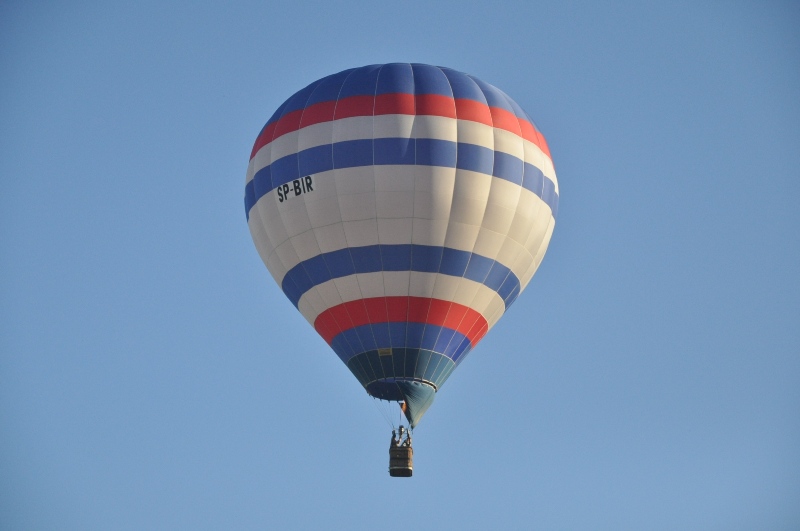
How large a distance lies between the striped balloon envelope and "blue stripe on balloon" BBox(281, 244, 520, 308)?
2cm

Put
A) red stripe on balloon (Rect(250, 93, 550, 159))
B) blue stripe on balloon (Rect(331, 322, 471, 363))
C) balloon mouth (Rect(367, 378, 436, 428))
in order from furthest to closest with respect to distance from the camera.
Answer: red stripe on balloon (Rect(250, 93, 550, 159))
blue stripe on balloon (Rect(331, 322, 471, 363))
balloon mouth (Rect(367, 378, 436, 428))

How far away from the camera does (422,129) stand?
24.5 m

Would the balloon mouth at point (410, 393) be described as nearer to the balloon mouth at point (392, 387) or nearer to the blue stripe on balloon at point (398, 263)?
the balloon mouth at point (392, 387)

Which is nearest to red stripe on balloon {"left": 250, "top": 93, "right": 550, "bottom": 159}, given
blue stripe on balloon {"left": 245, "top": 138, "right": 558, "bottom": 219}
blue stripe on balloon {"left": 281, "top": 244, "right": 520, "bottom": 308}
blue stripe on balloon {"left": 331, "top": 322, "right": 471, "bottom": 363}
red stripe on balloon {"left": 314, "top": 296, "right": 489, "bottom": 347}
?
blue stripe on balloon {"left": 245, "top": 138, "right": 558, "bottom": 219}

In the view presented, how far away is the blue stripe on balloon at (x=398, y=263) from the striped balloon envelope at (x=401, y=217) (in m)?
0.02

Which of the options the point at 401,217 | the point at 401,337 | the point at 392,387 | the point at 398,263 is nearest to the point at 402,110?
the point at 401,217

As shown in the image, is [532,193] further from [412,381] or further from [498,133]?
[412,381]

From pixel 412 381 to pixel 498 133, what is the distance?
12.7 ft

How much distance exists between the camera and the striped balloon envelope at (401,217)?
24328 mm

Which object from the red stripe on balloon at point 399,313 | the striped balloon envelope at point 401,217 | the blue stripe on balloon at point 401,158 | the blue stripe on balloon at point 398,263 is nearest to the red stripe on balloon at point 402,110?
the striped balloon envelope at point 401,217

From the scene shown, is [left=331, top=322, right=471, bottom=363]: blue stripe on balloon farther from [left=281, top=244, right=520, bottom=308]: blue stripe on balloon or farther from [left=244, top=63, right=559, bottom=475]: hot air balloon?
[left=281, top=244, right=520, bottom=308]: blue stripe on balloon

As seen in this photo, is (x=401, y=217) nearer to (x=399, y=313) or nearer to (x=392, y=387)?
(x=399, y=313)

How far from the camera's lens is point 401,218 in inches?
956

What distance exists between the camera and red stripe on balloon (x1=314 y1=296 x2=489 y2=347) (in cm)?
2442
